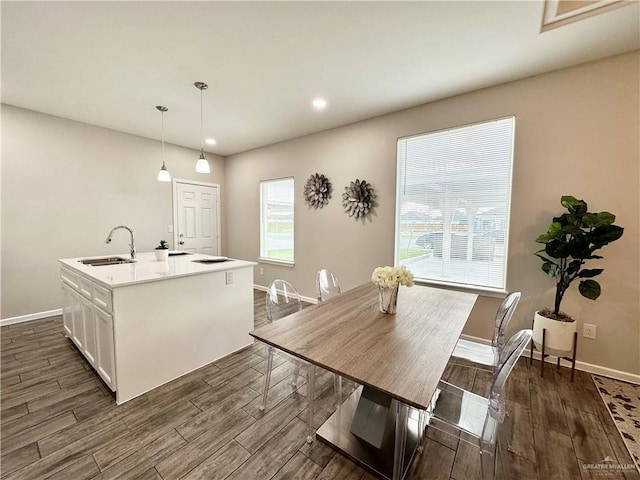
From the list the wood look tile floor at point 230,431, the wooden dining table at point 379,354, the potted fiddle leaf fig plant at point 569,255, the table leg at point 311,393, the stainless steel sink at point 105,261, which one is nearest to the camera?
the wooden dining table at point 379,354

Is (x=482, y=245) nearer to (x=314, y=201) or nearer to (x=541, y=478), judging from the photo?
(x=541, y=478)

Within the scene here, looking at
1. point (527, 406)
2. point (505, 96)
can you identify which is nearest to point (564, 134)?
point (505, 96)

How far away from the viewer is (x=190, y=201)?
4.98 metres

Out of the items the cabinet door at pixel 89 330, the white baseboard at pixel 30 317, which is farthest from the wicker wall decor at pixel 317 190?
the white baseboard at pixel 30 317

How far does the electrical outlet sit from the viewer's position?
2.32m

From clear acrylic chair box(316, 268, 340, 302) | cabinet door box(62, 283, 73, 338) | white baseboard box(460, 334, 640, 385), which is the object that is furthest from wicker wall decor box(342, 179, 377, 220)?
cabinet door box(62, 283, 73, 338)

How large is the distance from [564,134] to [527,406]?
2368 mm

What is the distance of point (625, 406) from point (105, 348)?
395cm

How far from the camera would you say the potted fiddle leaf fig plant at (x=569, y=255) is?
203cm

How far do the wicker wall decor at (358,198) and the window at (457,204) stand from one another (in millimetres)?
399

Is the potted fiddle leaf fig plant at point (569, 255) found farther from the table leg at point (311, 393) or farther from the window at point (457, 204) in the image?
the table leg at point (311, 393)

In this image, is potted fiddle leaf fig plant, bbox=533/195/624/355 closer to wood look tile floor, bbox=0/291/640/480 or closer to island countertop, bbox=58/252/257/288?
wood look tile floor, bbox=0/291/640/480

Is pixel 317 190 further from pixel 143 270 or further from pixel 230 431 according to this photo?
pixel 230 431

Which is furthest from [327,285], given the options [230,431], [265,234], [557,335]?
[265,234]
